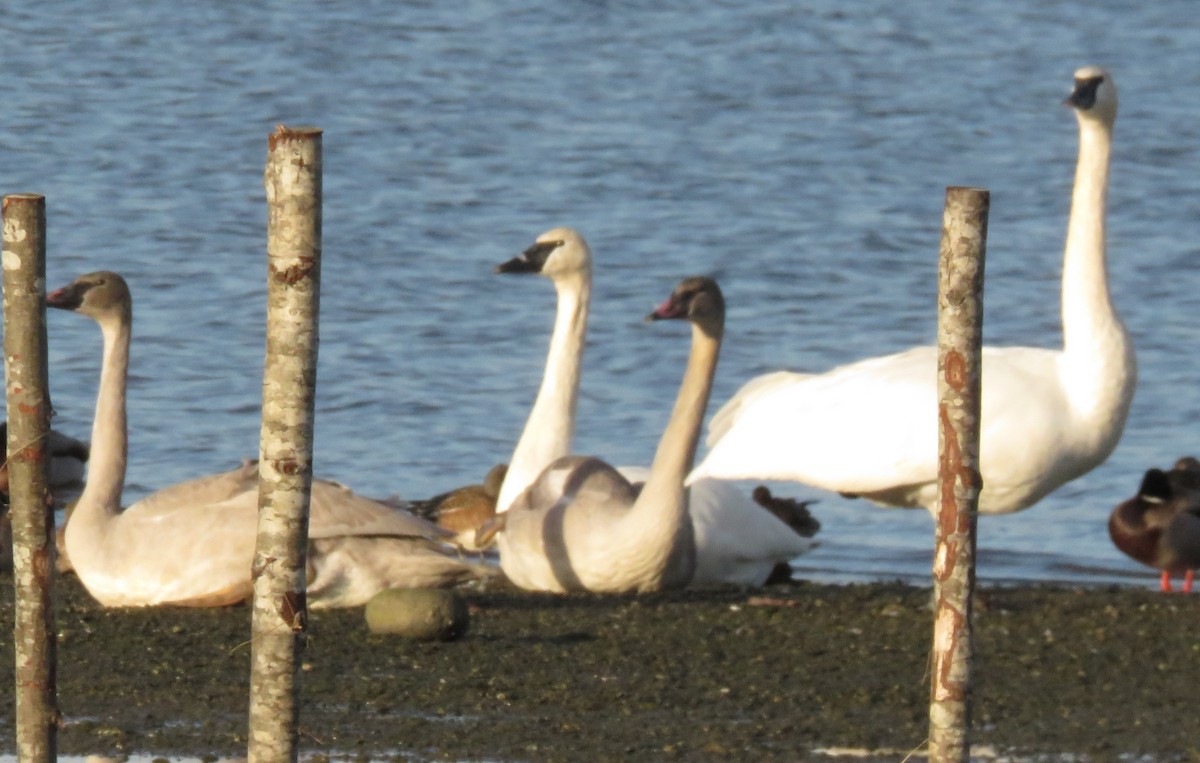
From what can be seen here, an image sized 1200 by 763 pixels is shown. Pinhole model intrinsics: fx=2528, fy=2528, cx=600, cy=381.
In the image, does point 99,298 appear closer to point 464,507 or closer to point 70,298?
point 70,298

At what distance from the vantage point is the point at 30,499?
19.0 feet

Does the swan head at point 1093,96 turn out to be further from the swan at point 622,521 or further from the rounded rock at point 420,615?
the rounded rock at point 420,615

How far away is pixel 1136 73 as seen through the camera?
26891 millimetres

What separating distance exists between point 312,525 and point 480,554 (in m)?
2.03

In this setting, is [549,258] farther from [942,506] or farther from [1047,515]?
[942,506]

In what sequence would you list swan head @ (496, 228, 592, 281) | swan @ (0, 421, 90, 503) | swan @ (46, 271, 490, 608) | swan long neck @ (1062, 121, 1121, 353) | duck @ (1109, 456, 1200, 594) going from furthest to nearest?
swan @ (0, 421, 90, 503) → swan head @ (496, 228, 592, 281) → duck @ (1109, 456, 1200, 594) → swan long neck @ (1062, 121, 1121, 353) → swan @ (46, 271, 490, 608)

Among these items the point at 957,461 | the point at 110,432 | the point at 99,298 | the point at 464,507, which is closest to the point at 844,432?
the point at 464,507

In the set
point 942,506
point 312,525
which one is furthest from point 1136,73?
point 942,506

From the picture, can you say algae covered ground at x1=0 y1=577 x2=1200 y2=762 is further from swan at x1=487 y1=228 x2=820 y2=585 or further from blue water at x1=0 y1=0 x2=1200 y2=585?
blue water at x1=0 y1=0 x2=1200 y2=585

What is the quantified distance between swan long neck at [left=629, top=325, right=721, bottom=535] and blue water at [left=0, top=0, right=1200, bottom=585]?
5.16 feet

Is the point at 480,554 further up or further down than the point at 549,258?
further down

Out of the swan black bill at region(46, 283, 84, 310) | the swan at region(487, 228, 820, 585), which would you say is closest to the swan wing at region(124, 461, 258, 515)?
the swan black bill at region(46, 283, 84, 310)

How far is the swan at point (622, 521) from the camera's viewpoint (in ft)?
30.9

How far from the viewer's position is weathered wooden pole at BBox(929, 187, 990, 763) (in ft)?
17.0
